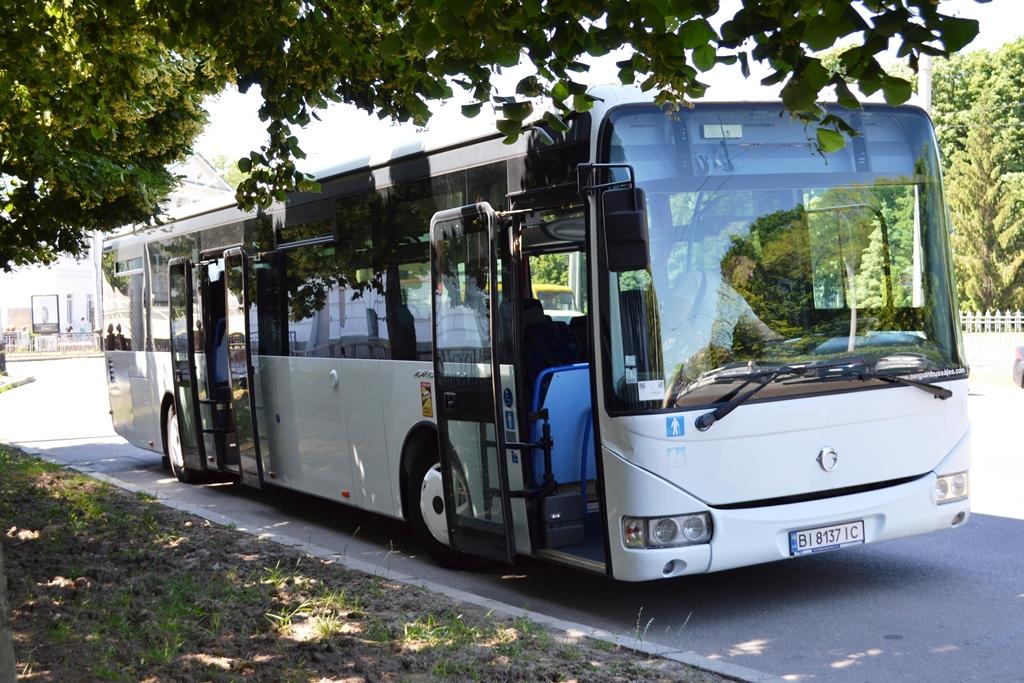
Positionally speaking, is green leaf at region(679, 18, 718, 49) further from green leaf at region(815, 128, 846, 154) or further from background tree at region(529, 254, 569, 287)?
background tree at region(529, 254, 569, 287)

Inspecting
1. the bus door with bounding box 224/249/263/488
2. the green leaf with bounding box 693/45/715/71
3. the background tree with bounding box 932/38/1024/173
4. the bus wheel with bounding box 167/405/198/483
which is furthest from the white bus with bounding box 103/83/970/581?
the background tree with bounding box 932/38/1024/173

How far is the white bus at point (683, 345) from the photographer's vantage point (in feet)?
24.9

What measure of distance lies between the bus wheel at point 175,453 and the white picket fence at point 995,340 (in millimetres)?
22109

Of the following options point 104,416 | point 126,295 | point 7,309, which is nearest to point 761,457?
point 126,295

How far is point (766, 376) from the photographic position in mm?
7688

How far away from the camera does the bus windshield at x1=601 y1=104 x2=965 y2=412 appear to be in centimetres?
759

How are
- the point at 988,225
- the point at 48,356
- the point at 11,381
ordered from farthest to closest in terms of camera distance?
the point at 48,356, the point at 988,225, the point at 11,381

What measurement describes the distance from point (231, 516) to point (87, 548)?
3203mm

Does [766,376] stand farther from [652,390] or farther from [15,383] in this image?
[15,383]

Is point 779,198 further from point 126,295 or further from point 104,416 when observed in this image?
point 104,416

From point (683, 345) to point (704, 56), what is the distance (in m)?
3.21

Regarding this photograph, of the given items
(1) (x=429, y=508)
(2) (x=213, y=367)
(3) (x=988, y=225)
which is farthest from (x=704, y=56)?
(3) (x=988, y=225)

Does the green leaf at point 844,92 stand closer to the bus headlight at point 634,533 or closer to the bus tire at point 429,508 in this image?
the bus headlight at point 634,533

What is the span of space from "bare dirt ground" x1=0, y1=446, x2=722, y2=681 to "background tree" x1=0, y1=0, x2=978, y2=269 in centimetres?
260
